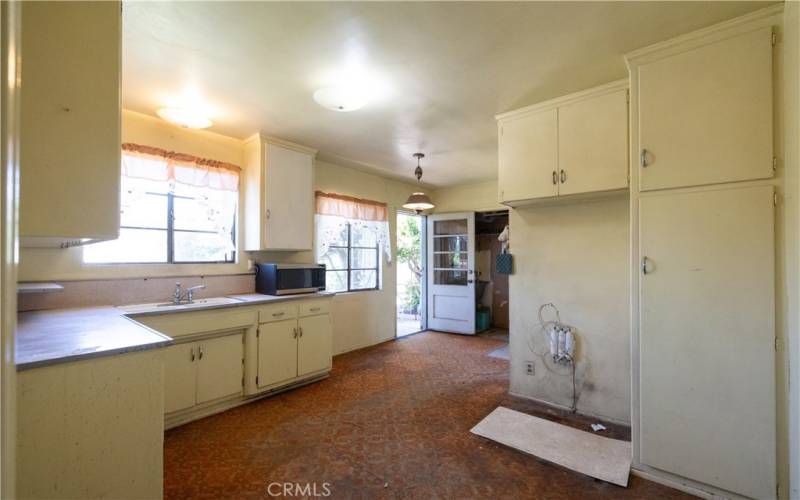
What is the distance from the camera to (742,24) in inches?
67.6

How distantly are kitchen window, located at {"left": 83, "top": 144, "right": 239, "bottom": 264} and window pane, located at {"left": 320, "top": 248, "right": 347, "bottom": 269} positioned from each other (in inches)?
47.7

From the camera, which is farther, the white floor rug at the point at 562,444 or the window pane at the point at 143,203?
the window pane at the point at 143,203

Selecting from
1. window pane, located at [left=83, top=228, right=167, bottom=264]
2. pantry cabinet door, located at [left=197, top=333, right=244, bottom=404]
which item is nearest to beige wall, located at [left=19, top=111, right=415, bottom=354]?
window pane, located at [left=83, top=228, right=167, bottom=264]

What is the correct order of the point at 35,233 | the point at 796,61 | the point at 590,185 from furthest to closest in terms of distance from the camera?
the point at 590,185, the point at 796,61, the point at 35,233

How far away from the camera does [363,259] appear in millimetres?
4957

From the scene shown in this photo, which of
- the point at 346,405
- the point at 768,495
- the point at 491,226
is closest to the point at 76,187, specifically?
the point at 346,405

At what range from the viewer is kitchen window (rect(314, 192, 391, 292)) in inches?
171

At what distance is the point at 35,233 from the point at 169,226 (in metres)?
2.00

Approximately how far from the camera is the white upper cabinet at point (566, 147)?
2346 mm

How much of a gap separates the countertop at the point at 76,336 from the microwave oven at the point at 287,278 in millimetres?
1081

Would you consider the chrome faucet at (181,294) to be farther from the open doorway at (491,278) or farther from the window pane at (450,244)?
the open doorway at (491,278)

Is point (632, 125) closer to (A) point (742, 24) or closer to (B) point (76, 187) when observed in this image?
(A) point (742, 24)

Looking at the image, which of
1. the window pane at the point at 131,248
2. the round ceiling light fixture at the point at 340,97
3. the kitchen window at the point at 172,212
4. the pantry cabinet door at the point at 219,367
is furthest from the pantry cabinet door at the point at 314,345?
the round ceiling light fixture at the point at 340,97

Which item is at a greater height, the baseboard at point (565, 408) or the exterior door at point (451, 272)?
the exterior door at point (451, 272)
